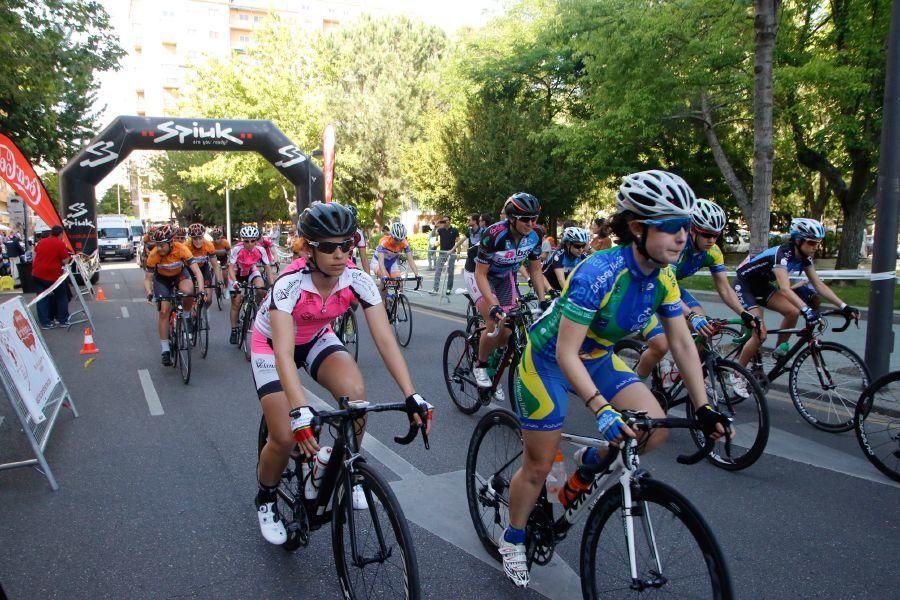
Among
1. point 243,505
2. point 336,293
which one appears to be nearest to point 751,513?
point 336,293

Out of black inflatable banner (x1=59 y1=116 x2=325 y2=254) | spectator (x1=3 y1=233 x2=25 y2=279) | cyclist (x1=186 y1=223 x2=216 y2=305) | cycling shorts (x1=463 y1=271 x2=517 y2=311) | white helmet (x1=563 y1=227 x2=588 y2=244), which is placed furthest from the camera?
spectator (x1=3 y1=233 x2=25 y2=279)

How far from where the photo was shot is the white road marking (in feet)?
22.8

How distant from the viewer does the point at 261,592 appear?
341 centimetres

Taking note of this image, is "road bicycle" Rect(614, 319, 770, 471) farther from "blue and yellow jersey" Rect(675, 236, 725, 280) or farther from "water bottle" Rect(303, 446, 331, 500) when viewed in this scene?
"water bottle" Rect(303, 446, 331, 500)

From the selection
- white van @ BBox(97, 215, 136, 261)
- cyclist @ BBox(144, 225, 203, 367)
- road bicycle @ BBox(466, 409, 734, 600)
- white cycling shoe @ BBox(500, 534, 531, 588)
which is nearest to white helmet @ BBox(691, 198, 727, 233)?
road bicycle @ BBox(466, 409, 734, 600)

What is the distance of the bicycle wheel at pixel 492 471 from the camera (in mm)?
3512

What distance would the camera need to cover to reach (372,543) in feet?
9.45

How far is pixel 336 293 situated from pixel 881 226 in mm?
6005

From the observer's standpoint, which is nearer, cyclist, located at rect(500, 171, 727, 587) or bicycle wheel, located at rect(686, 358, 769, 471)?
cyclist, located at rect(500, 171, 727, 587)

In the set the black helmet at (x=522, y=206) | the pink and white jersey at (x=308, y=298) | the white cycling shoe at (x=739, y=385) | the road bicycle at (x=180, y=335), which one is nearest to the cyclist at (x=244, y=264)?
the road bicycle at (x=180, y=335)

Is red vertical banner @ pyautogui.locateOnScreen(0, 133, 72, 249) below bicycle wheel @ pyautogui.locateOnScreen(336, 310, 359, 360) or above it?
above

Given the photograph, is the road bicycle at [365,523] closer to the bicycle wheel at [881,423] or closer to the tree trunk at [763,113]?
the bicycle wheel at [881,423]

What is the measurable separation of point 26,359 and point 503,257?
4.19 metres

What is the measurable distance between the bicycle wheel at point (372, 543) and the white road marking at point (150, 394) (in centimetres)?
448
